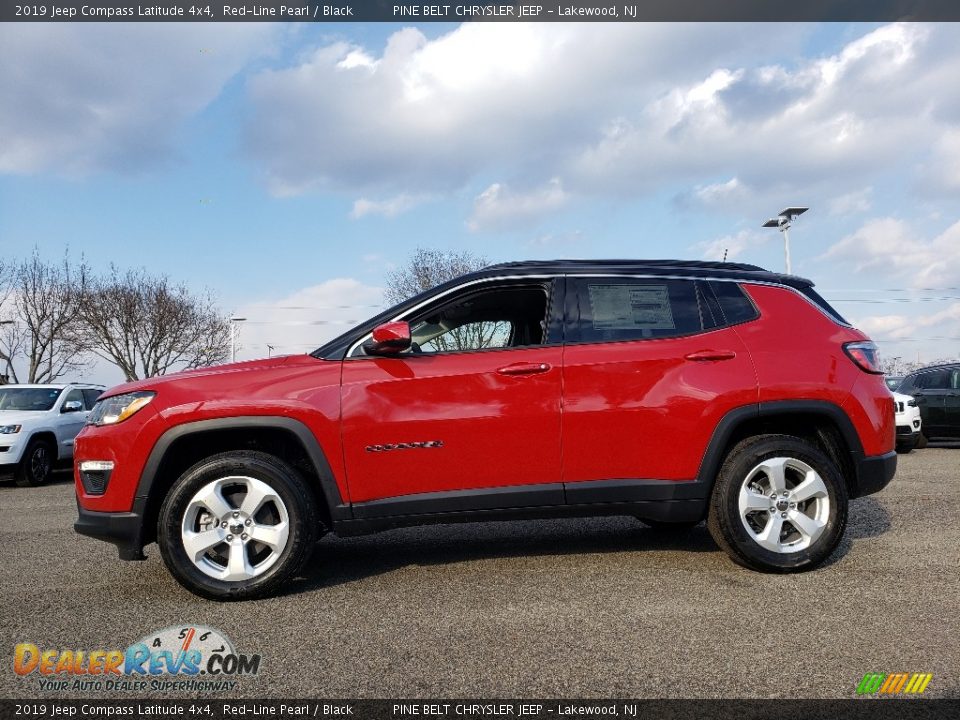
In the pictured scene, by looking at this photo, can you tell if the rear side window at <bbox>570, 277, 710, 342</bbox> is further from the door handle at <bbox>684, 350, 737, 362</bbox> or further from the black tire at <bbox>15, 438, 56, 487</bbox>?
the black tire at <bbox>15, 438, 56, 487</bbox>

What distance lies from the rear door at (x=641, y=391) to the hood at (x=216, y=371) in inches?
61.4

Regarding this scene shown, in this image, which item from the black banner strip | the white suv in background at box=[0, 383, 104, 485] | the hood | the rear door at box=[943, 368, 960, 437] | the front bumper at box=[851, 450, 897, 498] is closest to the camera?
the black banner strip

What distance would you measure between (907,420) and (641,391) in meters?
10.7

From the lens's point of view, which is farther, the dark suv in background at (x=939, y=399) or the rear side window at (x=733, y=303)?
the dark suv in background at (x=939, y=399)

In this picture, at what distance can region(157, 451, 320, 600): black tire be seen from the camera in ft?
12.7

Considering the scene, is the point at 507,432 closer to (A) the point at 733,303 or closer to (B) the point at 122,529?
(A) the point at 733,303

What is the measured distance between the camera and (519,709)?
252 centimetres

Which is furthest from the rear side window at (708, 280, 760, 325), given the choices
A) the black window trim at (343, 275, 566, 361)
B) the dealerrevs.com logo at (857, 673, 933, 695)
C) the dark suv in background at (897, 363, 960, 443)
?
the dark suv in background at (897, 363, 960, 443)

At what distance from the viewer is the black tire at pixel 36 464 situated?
38.1 ft

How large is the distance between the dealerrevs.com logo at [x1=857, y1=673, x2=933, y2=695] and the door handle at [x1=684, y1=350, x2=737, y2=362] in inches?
76.8

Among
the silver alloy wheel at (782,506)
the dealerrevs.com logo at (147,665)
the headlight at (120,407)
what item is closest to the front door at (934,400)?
the silver alloy wheel at (782,506)

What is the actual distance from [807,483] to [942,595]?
0.84m

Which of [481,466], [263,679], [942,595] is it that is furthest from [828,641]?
[263,679]

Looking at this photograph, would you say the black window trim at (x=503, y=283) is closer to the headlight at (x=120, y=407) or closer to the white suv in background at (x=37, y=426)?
the headlight at (x=120, y=407)
